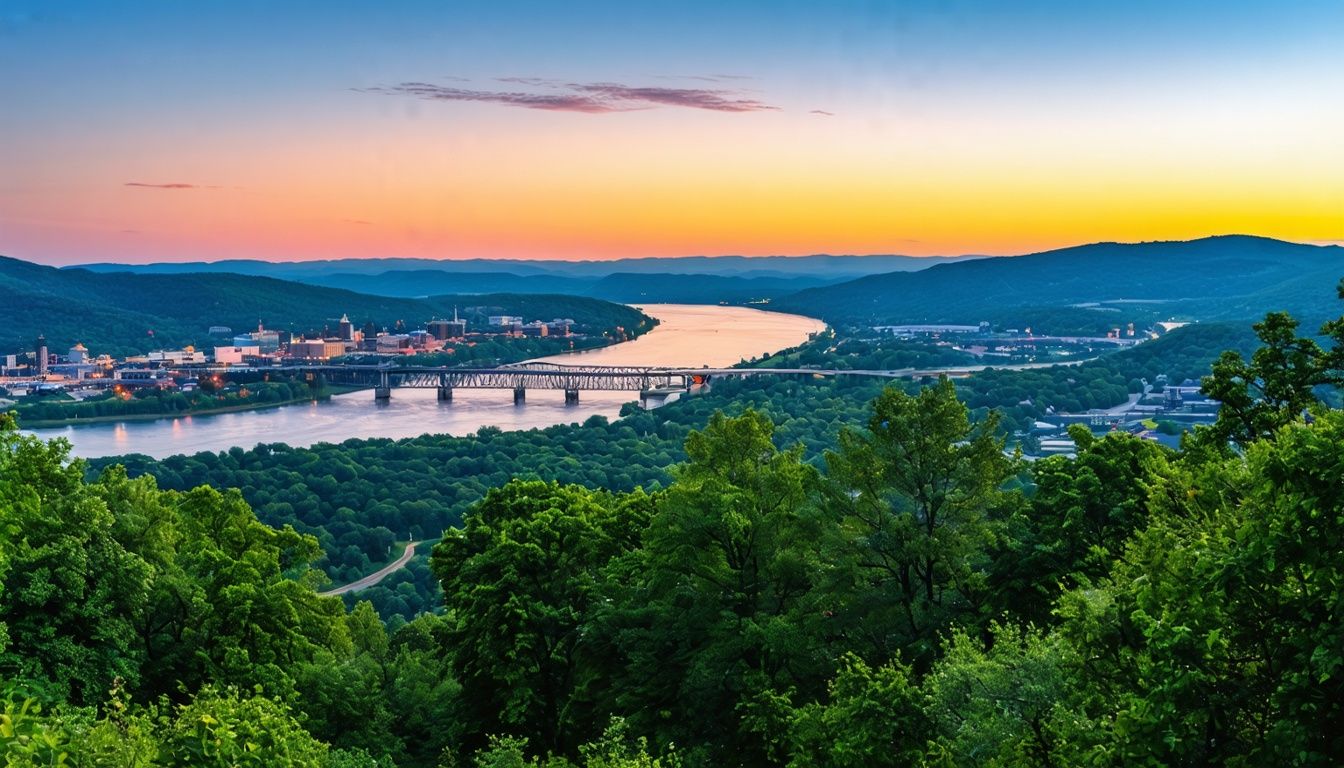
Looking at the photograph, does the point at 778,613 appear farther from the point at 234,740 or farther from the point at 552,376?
the point at 552,376

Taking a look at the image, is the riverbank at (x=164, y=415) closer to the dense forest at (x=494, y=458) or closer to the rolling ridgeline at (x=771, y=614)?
the dense forest at (x=494, y=458)

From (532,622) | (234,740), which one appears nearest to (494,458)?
(532,622)

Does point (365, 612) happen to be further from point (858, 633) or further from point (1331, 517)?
point (1331, 517)

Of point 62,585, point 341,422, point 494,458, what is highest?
point 62,585

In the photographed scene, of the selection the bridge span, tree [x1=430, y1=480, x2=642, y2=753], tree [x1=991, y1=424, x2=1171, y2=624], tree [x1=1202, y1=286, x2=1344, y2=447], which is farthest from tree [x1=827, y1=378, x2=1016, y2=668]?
the bridge span

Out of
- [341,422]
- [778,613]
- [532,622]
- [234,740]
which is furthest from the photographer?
[341,422]

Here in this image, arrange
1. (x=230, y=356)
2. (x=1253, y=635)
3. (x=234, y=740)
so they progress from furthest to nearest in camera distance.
Answer: 1. (x=230, y=356)
2. (x=234, y=740)
3. (x=1253, y=635)

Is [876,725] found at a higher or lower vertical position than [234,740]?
lower

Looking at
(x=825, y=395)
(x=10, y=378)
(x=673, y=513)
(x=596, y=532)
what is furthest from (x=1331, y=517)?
(x=10, y=378)

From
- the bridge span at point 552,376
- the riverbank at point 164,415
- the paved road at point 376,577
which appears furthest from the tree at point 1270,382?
the riverbank at point 164,415
